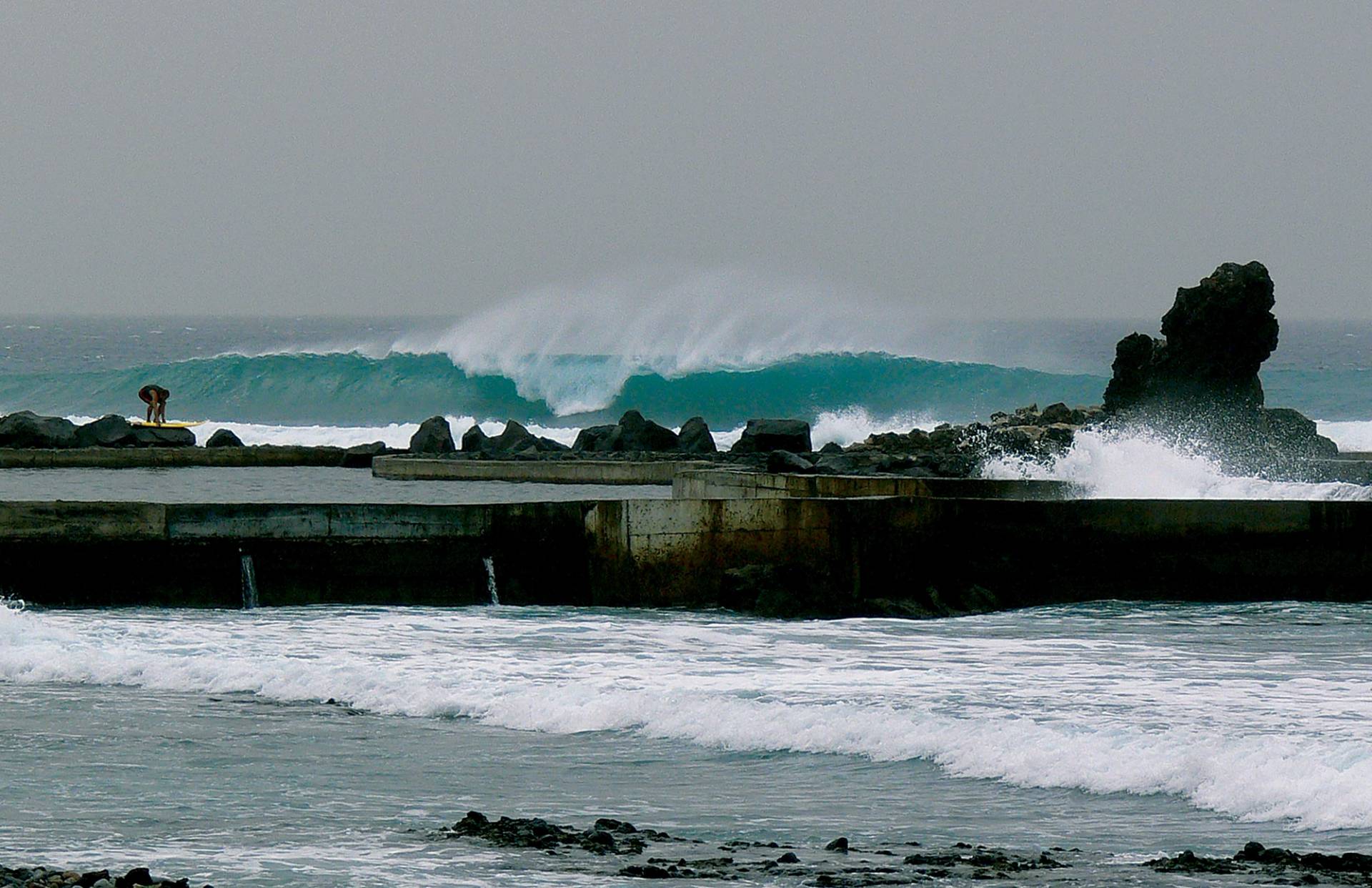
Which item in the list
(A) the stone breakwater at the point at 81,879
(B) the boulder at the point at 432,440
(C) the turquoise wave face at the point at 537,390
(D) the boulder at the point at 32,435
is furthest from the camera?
(C) the turquoise wave face at the point at 537,390

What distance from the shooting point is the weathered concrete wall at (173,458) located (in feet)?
85.0

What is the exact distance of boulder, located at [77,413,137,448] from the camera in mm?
27875

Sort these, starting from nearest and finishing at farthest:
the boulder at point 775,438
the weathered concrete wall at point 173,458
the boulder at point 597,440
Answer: the weathered concrete wall at point 173,458, the boulder at point 775,438, the boulder at point 597,440

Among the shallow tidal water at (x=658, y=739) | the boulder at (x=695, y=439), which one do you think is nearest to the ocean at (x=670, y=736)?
the shallow tidal water at (x=658, y=739)

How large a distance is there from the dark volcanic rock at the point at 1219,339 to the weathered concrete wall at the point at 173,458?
12.5 metres

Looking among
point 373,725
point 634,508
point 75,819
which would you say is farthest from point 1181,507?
point 75,819

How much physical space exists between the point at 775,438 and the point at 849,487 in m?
9.50

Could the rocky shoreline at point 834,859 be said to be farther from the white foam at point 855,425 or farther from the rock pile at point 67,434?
the white foam at point 855,425

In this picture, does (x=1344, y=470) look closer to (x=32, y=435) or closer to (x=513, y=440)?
(x=513, y=440)

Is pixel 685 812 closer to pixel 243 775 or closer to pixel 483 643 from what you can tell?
pixel 243 775

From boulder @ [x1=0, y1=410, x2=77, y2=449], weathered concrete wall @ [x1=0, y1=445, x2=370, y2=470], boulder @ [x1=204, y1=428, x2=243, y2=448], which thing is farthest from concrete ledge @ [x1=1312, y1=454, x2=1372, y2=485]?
boulder @ [x1=0, y1=410, x2=77, y2=449]

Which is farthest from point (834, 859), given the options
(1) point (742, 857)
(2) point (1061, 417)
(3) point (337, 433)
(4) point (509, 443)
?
(3) point (337, 433)

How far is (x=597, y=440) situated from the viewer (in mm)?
28734

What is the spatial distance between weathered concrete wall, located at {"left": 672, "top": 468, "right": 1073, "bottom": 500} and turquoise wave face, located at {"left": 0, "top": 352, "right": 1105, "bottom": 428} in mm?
31800
